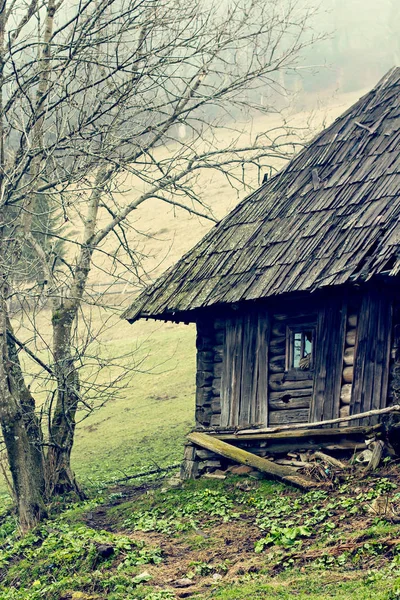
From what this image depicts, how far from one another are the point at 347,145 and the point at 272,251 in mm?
2797

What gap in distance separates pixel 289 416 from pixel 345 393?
120cm

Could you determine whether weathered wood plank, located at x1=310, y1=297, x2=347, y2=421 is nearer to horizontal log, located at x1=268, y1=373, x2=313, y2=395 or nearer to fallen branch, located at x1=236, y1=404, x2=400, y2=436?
horizontal log, located at x1=268, y1=373, x2=313, y2=395

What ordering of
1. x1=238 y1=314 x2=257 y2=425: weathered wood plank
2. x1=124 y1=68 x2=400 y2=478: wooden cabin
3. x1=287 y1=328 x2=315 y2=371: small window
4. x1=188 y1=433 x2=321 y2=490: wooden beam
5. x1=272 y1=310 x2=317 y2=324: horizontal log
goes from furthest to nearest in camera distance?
1. x1=238 y1=314 x2=257 y2=425: weathered wood plank
2. x1=287 y1=328 x2=315 y2=371: small window
3. x1=272 y1=310 x2=317 y2=324: horizontal log
4. x1=124 y1=68 x2=400 y2=478: wooden cabin
5. x1=188 y1=433 x2=321 y2=490: wooden beam

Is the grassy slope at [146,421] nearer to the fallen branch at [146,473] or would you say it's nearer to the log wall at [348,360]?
the fallen branch at [146,473]

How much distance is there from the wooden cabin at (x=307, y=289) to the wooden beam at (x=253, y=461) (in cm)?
63

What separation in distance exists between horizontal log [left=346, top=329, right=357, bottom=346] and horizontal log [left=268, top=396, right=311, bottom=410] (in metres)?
1.15

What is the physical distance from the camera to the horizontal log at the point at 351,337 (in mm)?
13258

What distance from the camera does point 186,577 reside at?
974 cm

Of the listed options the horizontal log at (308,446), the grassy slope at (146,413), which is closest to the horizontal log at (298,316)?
the horizontal log at (308,446)

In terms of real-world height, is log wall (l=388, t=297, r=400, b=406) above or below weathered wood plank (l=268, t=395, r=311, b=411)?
above

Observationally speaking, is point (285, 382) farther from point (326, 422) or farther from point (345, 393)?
point (326, 422)

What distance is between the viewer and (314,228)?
1438 centimetres

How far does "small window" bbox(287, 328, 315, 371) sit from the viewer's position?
14211 mm

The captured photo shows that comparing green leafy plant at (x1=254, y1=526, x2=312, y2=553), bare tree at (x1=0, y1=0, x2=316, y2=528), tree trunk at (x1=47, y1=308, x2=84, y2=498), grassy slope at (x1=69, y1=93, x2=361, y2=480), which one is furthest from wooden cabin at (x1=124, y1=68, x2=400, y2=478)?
green leafy plant at (x1=254, y1=526, x2=312, y2=553)
